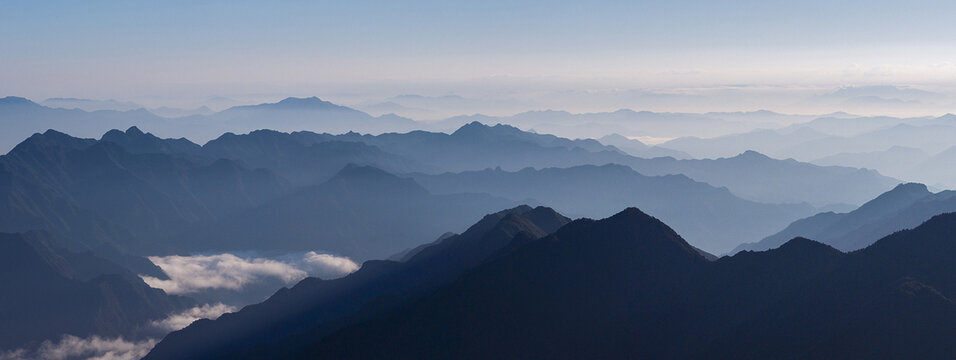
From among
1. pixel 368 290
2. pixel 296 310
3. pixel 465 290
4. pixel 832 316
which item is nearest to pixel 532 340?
pixel 465 290

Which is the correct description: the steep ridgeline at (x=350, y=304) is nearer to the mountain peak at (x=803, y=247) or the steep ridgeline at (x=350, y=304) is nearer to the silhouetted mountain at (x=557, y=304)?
the silhouetted mountain at (x=557, y=304)

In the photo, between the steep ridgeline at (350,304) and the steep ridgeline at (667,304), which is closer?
the steep ridgeline at (667,304)

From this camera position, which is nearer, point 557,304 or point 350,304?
point 557,304

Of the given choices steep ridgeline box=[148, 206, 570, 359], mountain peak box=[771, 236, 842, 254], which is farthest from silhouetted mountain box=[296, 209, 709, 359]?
steep ridgeline box=[148, 206, 570, 359]

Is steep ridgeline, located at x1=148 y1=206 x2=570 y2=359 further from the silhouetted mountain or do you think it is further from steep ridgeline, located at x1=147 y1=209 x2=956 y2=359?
the silhouetted mountain

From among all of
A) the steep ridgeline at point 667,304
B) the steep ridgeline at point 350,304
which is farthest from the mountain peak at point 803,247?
the steep ridgeline at point 350,304

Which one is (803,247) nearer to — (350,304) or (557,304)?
(557,304)

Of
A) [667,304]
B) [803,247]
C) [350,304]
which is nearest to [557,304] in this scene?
[667,304]
